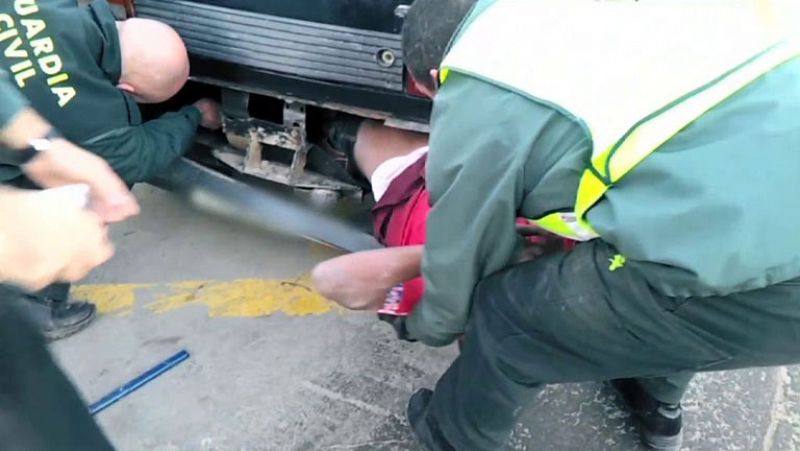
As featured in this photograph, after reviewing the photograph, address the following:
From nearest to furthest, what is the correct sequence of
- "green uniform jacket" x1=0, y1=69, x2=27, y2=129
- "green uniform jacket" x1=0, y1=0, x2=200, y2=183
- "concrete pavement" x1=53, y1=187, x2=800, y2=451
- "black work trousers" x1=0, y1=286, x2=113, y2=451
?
"black work trousers" x1=0, y1=286, x2=113, y2=451, "green uniform jacket" x1=0, y1=69, x2=27, y2=129, "green uniform jacket" x1=0, y1=0, x2=200, y2=183, "concrete pavement" x1=53, y1=187, x2=800, y2=451

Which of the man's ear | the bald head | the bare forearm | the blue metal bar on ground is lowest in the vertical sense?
the blue metal bar on ground

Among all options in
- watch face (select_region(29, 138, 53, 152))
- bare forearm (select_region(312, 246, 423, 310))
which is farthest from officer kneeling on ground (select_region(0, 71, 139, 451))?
bare forearm (select_region(312, 246, 423, 310))

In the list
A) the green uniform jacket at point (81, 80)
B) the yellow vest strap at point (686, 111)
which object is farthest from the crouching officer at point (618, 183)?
the green uniform jacket at point (81, 80)

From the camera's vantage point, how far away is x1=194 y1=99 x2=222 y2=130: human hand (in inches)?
112

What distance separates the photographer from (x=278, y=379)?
2539mm

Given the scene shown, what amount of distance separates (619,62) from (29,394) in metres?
1.05

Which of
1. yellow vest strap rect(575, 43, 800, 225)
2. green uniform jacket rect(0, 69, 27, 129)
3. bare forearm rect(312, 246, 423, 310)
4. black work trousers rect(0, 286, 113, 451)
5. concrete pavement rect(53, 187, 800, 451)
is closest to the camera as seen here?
black work trousers rect(0, 286, 113, 451)

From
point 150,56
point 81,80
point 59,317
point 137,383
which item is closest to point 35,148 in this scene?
point 81,80

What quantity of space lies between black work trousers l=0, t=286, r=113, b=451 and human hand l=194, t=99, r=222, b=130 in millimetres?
1571

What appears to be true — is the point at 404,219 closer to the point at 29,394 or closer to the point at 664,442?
the point at 664,442

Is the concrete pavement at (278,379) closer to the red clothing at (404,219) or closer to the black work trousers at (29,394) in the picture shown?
the red clothing at (404,219)

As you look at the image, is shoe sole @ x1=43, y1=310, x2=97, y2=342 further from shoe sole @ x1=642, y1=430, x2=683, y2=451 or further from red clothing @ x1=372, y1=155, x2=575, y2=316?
shoe sole @ x1=642, y1=430, x2=683, y2=451

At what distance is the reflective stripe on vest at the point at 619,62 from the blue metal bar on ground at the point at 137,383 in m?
1.28

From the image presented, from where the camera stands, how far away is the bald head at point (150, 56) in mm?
2494
